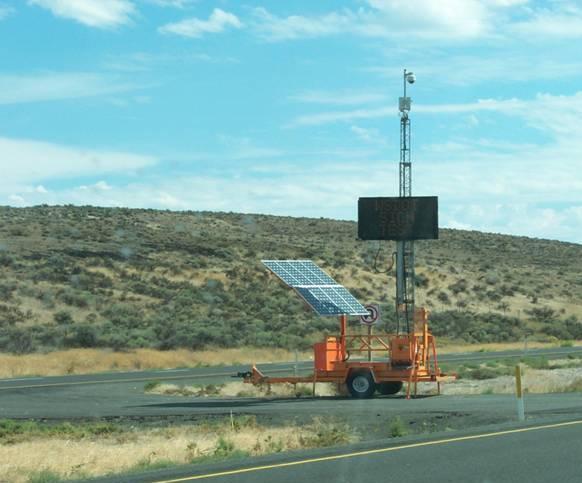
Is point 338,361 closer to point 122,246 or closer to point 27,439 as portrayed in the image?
point 27,439

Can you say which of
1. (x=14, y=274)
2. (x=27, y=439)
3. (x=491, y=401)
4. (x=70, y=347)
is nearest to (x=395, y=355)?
(x=491, y=401)

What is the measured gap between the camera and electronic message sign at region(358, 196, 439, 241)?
30.8m

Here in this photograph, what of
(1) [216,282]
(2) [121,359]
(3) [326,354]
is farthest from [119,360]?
(1) [216,282]

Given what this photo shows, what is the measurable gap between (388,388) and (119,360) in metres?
21.8

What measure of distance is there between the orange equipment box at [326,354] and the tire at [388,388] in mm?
1469

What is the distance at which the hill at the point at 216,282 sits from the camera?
57281 millimetres

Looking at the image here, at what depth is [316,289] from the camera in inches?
1142

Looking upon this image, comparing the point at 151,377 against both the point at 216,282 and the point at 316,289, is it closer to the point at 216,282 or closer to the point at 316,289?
the point at 316,289

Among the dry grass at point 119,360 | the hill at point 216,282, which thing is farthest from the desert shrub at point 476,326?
the dry grass at point 119,360

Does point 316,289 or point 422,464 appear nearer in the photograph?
point 422,464

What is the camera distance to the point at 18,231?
8344cm

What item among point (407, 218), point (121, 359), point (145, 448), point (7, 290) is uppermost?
point (407, 218)

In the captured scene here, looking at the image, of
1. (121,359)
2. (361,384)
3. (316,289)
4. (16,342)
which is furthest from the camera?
(16,342)

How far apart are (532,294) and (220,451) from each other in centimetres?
7217
